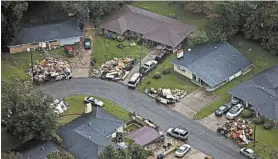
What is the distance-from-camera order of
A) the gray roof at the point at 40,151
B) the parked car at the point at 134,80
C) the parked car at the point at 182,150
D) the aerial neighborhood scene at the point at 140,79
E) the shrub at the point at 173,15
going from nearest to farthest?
1. the gray roof at the point at 40,151
2. the aerial neighborhood scene at the point at 140,79
3. the parked car at the point at 182,150
4. the parked car at the point at 134,80
5. the shrub at the point at 173,15

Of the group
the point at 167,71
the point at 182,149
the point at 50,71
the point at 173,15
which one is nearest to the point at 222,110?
the point at 182,149

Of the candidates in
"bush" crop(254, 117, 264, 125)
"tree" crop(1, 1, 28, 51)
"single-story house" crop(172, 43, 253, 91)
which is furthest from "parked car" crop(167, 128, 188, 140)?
"tree" crop(1, 1, 28, 51)

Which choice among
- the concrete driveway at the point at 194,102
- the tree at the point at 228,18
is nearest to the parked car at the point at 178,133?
the concrete driveway at the point at 194,102

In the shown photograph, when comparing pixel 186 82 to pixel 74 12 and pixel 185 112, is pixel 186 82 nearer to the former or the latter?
pixel 185 112

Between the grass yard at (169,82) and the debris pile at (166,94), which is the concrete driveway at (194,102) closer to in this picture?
the debris pile at (166,94)

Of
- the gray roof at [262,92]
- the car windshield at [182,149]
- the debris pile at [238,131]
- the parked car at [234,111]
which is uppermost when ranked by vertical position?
the gray roof at [262,92]

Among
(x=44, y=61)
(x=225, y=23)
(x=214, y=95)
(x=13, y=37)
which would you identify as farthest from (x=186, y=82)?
(x=13, y=37)
